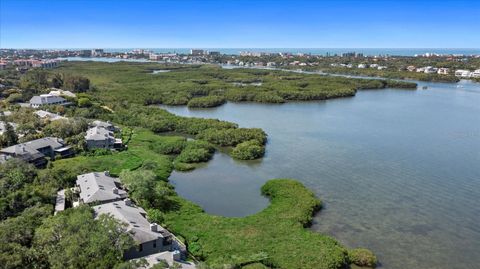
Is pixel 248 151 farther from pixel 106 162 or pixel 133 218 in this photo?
pixel 133 218

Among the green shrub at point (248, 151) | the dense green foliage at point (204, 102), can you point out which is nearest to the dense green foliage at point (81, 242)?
the green shrub at point (248, 151)

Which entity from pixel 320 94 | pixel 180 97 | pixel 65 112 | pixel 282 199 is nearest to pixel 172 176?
pixel 282 199

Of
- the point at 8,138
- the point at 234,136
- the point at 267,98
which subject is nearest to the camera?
the point at 8,138

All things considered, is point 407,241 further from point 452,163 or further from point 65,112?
point 65,112

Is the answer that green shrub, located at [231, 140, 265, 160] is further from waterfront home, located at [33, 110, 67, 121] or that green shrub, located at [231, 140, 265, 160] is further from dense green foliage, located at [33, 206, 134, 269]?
waterfront home, located at [33, 110, 67, 121]

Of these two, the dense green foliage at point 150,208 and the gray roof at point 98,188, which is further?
the gray roof at point 98,188

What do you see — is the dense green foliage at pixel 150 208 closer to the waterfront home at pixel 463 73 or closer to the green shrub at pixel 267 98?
the green shrub at pixel 267 98

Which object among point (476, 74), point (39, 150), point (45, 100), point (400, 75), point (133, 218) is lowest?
point (133, 218)

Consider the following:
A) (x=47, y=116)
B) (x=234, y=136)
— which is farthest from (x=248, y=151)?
(x=47, y=116)
